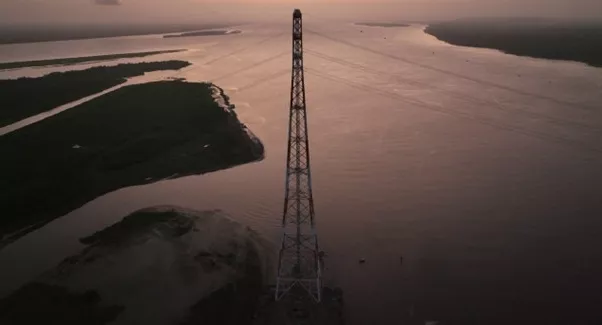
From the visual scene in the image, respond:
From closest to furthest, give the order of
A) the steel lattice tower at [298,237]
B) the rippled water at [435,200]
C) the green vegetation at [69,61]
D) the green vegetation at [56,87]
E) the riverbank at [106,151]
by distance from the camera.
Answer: the steel lattice tower at [298,237]
the rippled water at [435,200]
the riverbank at [106,151]
the green vegetation at [56,87]
the green vegetation at [69,61]

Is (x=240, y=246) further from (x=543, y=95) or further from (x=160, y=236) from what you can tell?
(x=543, y=95)

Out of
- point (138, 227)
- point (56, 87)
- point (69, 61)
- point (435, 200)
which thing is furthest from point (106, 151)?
point (69, 61)

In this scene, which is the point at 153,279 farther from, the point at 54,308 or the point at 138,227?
the point at 138,227

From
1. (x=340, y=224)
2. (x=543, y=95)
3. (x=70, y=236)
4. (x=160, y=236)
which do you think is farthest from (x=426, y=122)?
(x=70, y=236)

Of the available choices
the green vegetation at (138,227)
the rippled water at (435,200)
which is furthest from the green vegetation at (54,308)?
the green vegetation at (138,227)

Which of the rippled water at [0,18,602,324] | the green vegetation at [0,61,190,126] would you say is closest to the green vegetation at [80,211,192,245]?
the rippled water at [0,18,602,324]

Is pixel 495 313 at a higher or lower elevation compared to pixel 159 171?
lower

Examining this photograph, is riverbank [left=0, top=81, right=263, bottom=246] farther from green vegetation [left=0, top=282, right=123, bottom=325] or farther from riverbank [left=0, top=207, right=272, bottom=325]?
green vegetation [left=0, top=282, right=123, bottom=325]

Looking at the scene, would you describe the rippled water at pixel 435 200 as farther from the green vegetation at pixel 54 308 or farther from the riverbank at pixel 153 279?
the riverbank at pixel 153 279
